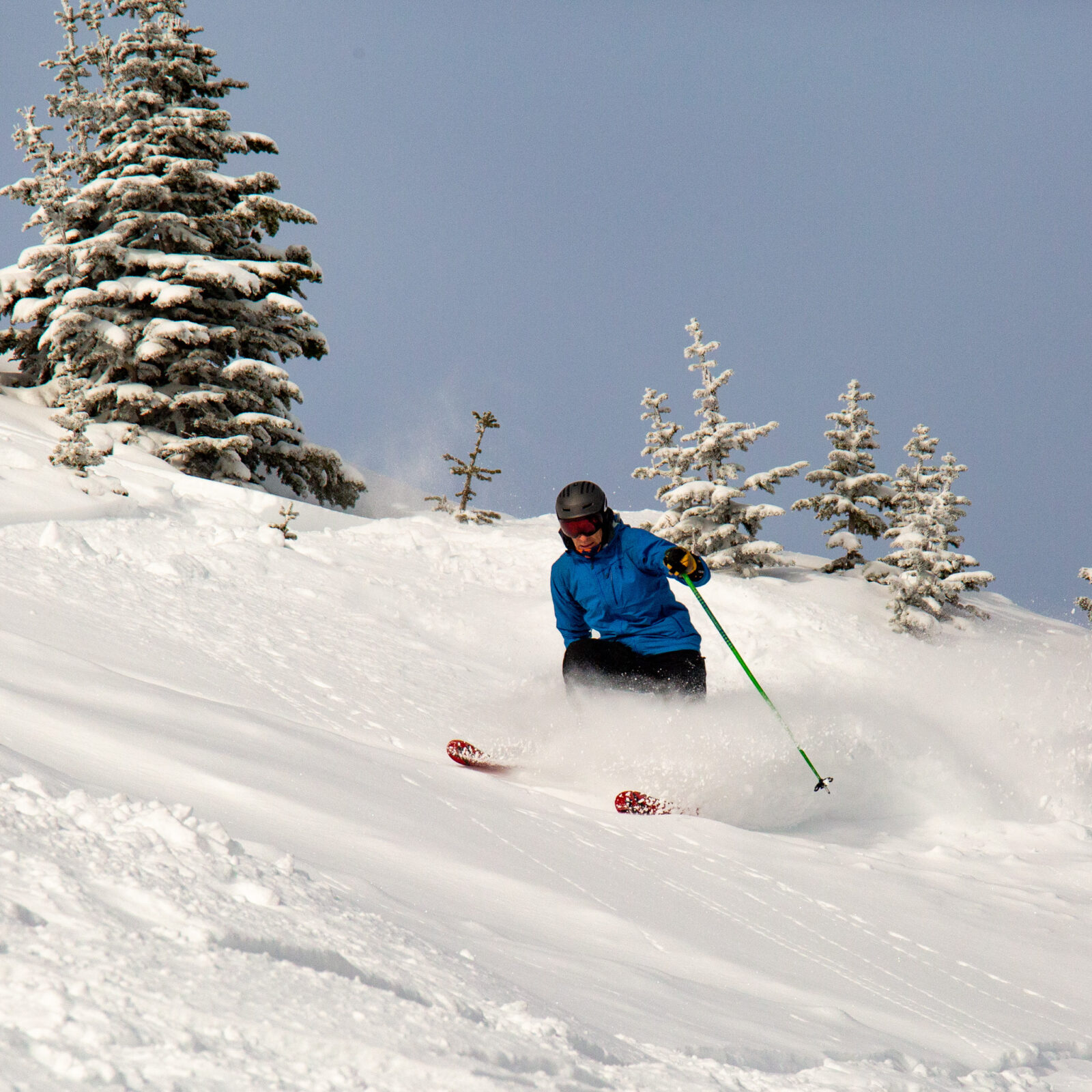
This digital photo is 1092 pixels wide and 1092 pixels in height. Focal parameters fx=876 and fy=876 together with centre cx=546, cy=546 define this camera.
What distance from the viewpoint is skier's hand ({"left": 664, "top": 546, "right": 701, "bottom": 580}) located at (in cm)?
573

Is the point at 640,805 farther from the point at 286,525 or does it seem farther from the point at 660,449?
the point at 660,449

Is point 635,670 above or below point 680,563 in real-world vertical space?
below

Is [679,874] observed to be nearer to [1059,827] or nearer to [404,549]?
[1059,827]

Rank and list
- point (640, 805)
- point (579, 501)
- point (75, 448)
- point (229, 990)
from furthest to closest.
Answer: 1. point (75, 448)
2. point (579, 501)
3. point (640, 805)
4. point (229, 990)

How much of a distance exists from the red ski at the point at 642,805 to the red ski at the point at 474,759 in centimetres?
83

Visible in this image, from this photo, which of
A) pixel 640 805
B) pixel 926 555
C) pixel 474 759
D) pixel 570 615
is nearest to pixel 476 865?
pixel 640 805

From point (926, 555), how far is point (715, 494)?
15.3 feet

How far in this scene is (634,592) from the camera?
19.5ft

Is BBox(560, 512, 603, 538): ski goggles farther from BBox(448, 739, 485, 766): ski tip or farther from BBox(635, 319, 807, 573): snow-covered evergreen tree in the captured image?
BBox(635, 319, 807, 573): snow-covered evergreen tree

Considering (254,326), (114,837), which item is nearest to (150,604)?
(114,837)

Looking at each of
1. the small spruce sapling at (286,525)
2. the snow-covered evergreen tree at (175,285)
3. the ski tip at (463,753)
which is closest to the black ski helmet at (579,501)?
the ski tip at (463,753)

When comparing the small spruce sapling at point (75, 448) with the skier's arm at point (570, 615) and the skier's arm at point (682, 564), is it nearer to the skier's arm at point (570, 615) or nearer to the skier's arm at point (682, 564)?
the skier's arm at point (570, 615)

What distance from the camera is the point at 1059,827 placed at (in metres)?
6.04

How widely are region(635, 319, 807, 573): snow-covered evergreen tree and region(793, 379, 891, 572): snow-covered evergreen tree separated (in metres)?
2.76
